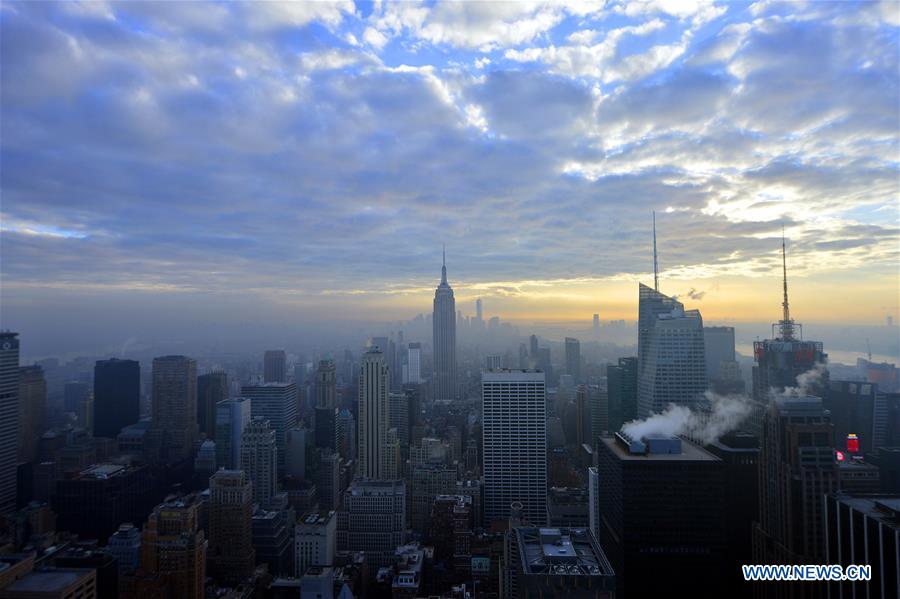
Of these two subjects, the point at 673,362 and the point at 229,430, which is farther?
the point at 229,430

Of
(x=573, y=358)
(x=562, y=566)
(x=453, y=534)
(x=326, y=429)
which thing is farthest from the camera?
(x=573, y=358)

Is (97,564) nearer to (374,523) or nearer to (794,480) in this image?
(374,523)

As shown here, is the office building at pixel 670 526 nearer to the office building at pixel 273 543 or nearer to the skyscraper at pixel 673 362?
the skyscraper at pixel 673 362

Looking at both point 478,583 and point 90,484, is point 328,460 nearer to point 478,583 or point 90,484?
point 90,484

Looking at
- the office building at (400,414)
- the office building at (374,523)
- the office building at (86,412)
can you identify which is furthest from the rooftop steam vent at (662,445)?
the office building at (86,412)

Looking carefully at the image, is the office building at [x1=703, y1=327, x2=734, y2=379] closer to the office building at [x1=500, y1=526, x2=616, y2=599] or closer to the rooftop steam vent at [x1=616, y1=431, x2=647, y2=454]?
the rooftop steam vent at [x1=616, y1=431, x2=647, y2=454]

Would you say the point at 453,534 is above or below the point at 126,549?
below

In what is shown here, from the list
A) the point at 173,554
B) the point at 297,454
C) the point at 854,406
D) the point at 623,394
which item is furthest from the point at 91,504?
the point at 854,406
